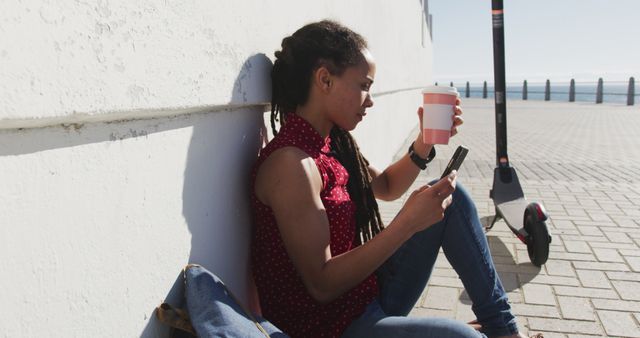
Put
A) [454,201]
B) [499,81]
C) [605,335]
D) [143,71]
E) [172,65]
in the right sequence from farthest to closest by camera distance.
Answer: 1. [499,81]
2. [605,335]
3. [454,201]
4. [172,65]
5. [143,71]

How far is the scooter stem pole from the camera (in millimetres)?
4309

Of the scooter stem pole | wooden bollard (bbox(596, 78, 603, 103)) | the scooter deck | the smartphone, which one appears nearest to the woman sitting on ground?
the smartphone

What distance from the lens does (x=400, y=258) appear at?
2.16 metres

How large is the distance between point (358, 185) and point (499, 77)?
8.79 feet

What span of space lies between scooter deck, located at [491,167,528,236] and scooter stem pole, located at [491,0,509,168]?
0.10 meters

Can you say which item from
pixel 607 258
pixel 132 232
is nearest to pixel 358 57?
pixel 132 232

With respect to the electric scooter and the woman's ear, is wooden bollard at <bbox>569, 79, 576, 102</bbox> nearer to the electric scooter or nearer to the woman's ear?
the electric scooter

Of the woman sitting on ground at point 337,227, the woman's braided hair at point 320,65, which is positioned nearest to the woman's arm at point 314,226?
the woman sitting on ground at point 337,227

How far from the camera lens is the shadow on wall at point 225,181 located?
1571 millimetres

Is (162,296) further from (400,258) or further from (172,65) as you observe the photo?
(400,258)

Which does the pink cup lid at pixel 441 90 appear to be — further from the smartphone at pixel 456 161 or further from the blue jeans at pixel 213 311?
the blue jeans at pixel 213 311

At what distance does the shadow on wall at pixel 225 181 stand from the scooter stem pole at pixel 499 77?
2.73 meters

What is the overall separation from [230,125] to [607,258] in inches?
117

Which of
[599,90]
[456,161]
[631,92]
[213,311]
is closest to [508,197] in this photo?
[456,161]
